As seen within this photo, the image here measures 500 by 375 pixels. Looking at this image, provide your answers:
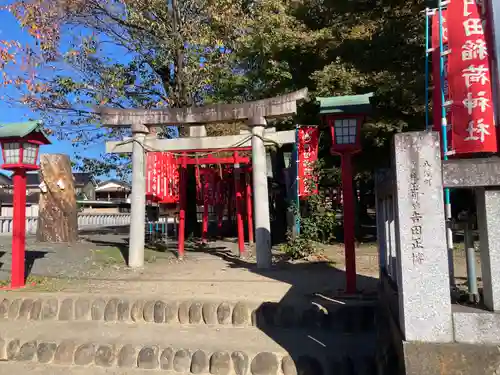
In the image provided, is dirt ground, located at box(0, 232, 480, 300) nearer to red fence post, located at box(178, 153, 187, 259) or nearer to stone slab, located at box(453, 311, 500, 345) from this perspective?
red fence post, located at box(178, 153, 187, 259)

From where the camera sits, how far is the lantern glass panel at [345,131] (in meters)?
6.29

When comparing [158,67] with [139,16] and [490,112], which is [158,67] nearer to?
[139,16]

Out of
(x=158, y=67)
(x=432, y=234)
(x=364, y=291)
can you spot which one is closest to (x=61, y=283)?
(x=364, y=291)

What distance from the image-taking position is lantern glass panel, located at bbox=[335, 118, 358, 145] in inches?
248

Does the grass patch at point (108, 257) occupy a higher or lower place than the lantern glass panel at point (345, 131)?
lower

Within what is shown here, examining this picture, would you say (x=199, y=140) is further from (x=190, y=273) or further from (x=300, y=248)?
(x=300, y=248)

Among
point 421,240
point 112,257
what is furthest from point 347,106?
point 112,257

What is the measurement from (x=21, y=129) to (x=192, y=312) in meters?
4.51

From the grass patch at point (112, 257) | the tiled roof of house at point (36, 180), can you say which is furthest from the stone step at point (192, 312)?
the tiled roof of house at point (36, 180)

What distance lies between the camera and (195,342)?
Result: 4.97m

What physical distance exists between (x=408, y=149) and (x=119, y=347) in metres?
3.86

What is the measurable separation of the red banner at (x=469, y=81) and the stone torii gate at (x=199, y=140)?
12.8ft

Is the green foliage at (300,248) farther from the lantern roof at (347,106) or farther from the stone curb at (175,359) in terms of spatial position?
the stone curb at (175,359)

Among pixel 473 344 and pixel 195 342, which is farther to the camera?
pixel 195 342
